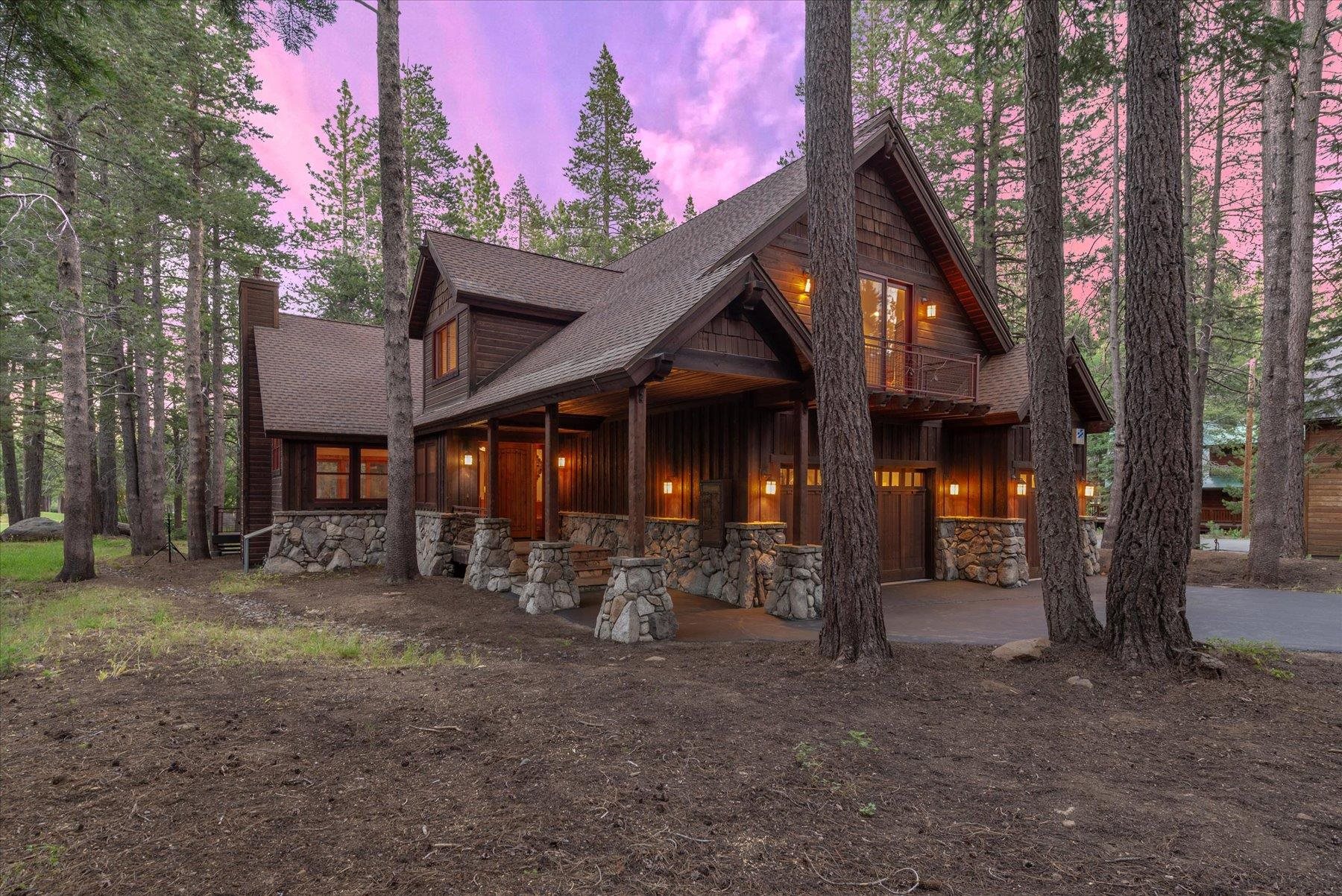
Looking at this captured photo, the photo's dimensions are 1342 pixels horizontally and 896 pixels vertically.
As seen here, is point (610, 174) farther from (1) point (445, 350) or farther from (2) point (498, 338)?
(2) point (498, 338)

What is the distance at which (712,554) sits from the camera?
1103 centimetres

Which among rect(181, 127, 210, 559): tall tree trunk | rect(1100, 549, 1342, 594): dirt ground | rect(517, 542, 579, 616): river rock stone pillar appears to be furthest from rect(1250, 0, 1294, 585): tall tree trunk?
rect(181, 127, 210, 559): tall tree trunk

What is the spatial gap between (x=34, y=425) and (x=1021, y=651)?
31.4 m

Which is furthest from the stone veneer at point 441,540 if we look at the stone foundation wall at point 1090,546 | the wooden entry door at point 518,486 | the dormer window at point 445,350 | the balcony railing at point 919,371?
the stone foundation wall at point 1090,546

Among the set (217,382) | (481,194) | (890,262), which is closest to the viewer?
(890,262)

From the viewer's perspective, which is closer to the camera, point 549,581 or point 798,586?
point 798,586

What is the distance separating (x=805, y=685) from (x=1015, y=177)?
1839 centimetres

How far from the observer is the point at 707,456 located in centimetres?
1112

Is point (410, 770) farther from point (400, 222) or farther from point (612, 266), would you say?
point (612, 266)

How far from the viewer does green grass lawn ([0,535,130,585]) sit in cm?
1292

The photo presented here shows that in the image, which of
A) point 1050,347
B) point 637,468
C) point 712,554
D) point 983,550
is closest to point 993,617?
point 983,550

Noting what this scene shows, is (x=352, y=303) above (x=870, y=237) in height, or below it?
above

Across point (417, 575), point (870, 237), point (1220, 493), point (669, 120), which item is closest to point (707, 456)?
point (870, 237)

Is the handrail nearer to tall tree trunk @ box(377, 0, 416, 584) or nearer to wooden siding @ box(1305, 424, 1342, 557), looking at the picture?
tall tree trunk @ box(377, 0, 416, 584)
